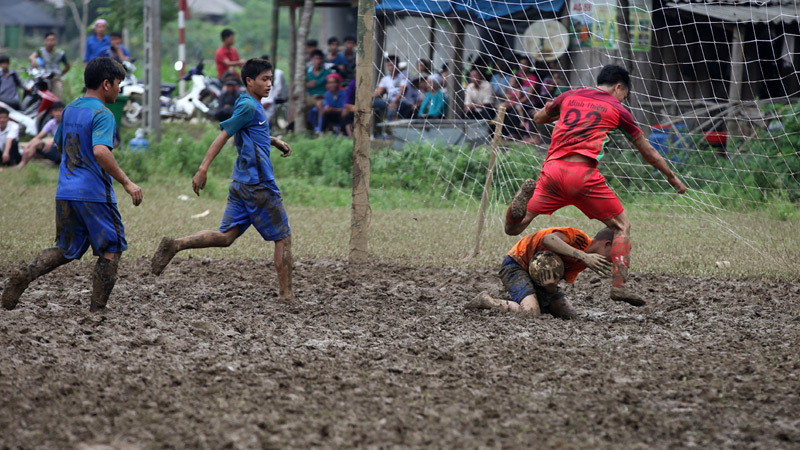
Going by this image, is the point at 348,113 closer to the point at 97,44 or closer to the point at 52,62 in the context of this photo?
the point at 97,44

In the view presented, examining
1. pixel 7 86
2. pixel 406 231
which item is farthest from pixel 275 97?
pixel 406 231

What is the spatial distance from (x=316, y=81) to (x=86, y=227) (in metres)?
12.0

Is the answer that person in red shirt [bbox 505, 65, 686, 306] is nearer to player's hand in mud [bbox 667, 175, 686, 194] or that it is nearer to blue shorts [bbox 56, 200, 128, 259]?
player's hand in mud [bbox 667, 175, 686, 194]

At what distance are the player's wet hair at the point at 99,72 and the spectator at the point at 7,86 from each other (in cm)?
1285

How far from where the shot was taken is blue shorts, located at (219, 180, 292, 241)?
6.12 meters

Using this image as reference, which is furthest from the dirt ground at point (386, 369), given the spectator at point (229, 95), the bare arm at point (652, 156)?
the spectator at point (229, 95)

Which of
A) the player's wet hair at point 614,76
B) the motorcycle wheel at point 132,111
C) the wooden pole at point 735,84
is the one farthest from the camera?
the motorcycle wheel at point 132,111

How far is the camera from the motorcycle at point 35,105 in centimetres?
1631

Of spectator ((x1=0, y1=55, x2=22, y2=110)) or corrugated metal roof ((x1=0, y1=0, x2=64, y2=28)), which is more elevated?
corrugated metal roof ((x1=0, y1=0, x2=64, y2=28))

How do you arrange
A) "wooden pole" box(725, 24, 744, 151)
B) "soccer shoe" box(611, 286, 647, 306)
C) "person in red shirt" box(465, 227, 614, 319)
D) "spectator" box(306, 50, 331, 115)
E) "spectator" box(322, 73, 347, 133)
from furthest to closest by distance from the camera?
"spectator" box(306, 50, 331, 115) → "spectator" box(322, 73, 347, 133) → "wooden pole" box(725, 24, 744, 151) → "person in red shirt" box(465, 227, 614, 319) → "soccer shoe" box(611, 286, 647, 306)

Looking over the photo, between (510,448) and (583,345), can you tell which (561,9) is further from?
(510,448)

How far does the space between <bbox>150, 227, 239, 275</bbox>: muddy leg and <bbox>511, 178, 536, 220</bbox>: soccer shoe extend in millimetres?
2054

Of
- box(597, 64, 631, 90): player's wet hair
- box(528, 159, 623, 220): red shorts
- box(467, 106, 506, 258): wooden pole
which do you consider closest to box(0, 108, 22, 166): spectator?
box(467, 106, 506, 258): wooden pole

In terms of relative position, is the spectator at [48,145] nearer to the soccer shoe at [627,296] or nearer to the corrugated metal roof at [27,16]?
the soccer shoe at [627,296]
